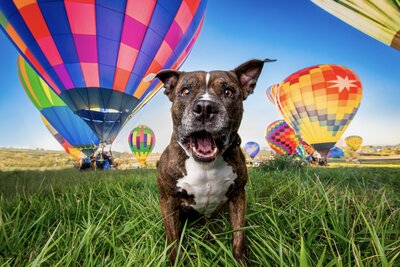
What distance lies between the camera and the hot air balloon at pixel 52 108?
59.4 feet

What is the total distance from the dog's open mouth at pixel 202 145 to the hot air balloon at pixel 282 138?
28.9 m

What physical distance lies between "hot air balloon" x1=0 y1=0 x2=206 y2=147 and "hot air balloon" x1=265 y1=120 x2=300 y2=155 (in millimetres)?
20895

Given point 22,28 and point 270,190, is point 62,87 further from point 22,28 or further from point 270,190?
point 270,190

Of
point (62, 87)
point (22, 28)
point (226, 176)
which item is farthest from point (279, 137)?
point (226, 176)

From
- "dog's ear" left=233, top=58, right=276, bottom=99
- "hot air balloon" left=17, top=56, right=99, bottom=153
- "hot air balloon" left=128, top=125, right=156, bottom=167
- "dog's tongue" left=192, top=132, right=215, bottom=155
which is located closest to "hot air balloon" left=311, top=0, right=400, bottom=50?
"dog's ear" left=233, top=58, right=276, bottom=99

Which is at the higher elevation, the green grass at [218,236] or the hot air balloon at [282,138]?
the hot air balloon at [282,138]

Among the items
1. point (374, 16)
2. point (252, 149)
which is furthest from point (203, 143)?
point (252, 149)

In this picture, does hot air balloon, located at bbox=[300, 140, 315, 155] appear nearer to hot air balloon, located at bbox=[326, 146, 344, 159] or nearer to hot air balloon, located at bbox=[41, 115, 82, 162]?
hot air balloon, located at bbox=[326, 146, 344, 159]

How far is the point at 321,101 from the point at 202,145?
19225mm

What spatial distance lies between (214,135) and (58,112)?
20.6 metres

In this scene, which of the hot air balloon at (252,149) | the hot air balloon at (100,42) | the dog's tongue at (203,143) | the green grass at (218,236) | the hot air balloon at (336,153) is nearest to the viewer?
the green grass at (218,236)

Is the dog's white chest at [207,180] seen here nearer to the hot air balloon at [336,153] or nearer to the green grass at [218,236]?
the green grass at [218,236]

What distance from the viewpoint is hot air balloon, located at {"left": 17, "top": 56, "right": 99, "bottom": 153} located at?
18094 millimetres

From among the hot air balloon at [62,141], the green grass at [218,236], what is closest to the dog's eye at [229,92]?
the green grass at [218,236]
